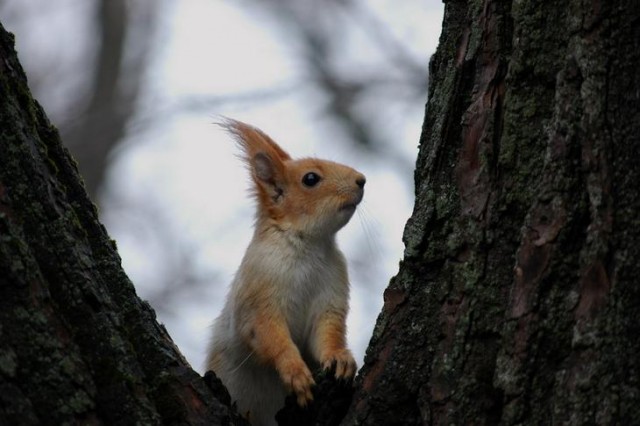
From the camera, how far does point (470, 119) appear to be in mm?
3094

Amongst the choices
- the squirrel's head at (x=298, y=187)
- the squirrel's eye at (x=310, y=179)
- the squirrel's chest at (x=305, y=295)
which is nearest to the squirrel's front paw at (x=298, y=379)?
the squirrel's chest at (x=305, y=295)

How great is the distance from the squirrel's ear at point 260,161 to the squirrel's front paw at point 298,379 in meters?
1.25

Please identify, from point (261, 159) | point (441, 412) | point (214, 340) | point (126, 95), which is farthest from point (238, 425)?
point (126, 95)

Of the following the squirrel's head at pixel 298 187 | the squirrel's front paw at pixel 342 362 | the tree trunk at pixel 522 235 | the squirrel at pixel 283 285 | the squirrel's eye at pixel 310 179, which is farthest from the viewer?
the squirrel's eye at pixel 310 179

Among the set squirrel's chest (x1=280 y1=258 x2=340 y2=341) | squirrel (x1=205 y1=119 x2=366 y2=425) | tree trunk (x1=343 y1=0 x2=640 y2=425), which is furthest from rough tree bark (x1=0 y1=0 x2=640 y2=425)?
squirrel's chest (x1=280 y1=258 x2=340 y2=341)

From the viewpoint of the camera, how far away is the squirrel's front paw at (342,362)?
14.0 ft

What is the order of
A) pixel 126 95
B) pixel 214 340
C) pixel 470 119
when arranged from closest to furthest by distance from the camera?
pixel 470 119 < pixel 214 340 < pixel 126 95

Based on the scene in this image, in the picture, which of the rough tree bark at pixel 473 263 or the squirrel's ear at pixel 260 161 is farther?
the squirrel's ear at pixel 260 161

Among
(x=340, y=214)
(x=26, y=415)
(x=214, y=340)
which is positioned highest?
(x=340, y=214)

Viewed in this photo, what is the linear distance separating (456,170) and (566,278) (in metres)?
0.53

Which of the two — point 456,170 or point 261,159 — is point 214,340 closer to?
point 261,159

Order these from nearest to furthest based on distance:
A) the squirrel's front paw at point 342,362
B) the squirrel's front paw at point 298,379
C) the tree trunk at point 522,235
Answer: the tree trunk at point 522,235 < the squirrel's front paw at point 298,379 < the squirrel's front paw at point 342,362

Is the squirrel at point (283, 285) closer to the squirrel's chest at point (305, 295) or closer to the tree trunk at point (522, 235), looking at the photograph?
the squirrel's chest at point (305, 295)

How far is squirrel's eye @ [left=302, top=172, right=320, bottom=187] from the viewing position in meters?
5.58
